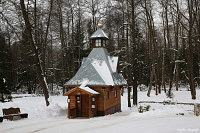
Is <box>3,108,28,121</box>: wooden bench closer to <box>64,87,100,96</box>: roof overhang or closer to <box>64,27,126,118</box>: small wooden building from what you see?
<box>64,27,126,118</box>: small wooden building

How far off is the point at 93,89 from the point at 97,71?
1706 millimetres

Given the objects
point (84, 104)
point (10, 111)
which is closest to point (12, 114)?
point (10, 111)

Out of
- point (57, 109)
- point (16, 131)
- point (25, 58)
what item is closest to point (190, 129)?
point (16, 131)

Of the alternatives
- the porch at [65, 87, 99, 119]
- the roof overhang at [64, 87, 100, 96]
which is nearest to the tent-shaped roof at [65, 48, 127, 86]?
the roof overhang at [64, 87, 100, 96]

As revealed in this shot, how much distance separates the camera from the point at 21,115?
47.5ft

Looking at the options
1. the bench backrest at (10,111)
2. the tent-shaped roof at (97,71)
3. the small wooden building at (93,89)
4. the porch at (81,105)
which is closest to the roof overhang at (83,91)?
the small wooden building at (93,89)

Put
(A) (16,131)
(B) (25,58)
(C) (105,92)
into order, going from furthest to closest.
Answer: (B) (25,58) → (C) (105,92) → (A) (16,131)

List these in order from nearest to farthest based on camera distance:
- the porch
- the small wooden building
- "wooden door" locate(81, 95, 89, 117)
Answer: the small wooden building
the porch
"wooden door" locate(81, 95, 89, 117)

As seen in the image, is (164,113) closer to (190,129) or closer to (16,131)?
(190,129)

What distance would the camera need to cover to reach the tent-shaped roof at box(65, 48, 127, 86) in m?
16.3

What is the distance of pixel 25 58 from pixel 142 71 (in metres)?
22.8

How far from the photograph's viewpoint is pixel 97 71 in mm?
16969

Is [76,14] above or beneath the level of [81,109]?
above

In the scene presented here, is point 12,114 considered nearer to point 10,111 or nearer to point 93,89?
point 10,111
